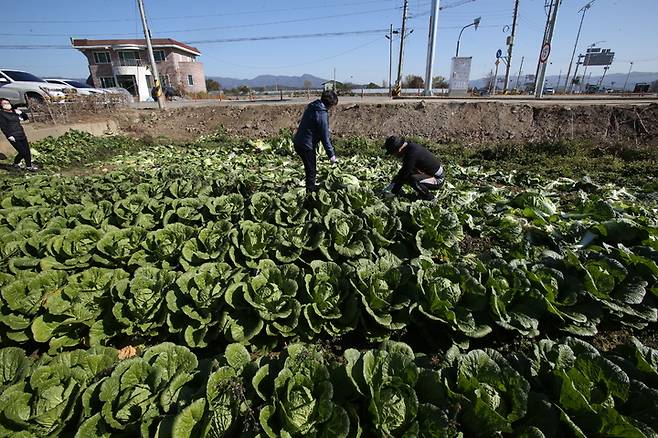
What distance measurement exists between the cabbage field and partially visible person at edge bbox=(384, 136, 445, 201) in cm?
38

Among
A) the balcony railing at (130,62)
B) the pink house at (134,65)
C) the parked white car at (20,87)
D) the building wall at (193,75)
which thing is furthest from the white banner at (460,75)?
the balcony railing at (130,62)

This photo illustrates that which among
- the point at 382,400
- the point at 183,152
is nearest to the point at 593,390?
the point at 382,400

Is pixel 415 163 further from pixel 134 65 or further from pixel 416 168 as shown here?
pixel 134 65

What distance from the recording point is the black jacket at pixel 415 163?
5438mm

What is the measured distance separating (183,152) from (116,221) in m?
8.08

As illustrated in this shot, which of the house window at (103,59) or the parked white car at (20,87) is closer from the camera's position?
the parked white car at (20,87)

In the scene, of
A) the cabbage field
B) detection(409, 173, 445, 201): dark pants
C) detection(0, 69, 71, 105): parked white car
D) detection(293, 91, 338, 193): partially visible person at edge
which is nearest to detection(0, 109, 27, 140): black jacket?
the cabbage field

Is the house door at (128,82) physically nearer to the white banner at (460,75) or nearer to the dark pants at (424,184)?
the white banner at (460,75)

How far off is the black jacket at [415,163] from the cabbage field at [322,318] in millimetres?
539

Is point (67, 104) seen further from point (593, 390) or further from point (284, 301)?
point (593, 390)

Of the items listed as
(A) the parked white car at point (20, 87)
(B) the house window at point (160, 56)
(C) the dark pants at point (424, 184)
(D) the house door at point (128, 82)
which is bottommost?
(C) the dark pants at point (424, 184)

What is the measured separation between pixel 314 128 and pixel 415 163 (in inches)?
76.2

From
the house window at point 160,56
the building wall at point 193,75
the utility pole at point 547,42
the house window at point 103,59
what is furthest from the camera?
the building wall at point 193,75

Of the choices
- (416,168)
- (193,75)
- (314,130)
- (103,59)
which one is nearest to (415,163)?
(416,168)
